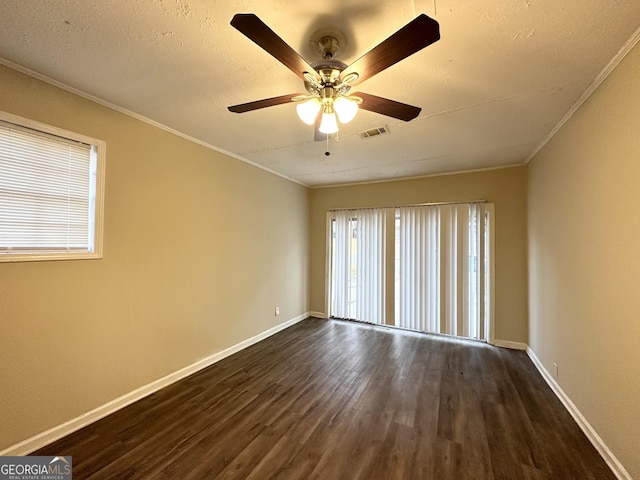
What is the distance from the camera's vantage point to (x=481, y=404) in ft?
8.00

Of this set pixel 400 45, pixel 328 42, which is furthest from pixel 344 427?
pixel 328 42

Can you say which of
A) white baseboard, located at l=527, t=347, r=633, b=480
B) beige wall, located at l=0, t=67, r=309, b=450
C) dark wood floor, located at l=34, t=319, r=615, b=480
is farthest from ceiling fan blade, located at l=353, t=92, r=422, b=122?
white baseboard, located at l=527, t=347, r=633, b=480

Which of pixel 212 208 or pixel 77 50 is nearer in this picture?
pixel 77 50

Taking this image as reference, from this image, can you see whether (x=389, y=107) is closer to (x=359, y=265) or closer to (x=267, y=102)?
(x=267, y=102)

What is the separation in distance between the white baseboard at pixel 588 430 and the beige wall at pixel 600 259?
0.05 meters

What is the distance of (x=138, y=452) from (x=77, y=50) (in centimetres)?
260

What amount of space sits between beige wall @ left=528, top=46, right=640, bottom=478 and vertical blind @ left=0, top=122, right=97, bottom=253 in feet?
12.0

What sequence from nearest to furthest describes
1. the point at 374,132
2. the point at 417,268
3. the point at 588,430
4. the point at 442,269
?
the point at 588,430 → the point at 374,132 → the point at 442,269 → the point at 417,268

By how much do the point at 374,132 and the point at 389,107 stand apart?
1157 mm

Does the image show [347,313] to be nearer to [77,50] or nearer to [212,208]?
[212,208]

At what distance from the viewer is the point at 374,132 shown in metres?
2.77

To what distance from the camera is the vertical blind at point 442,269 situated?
12.8 ft

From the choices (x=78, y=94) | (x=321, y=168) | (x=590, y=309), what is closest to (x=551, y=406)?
(x=590, y=309)

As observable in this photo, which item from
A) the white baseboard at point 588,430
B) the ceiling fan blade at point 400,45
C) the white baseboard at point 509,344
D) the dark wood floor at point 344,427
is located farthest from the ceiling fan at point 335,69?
the white baseboard at point 509,344
